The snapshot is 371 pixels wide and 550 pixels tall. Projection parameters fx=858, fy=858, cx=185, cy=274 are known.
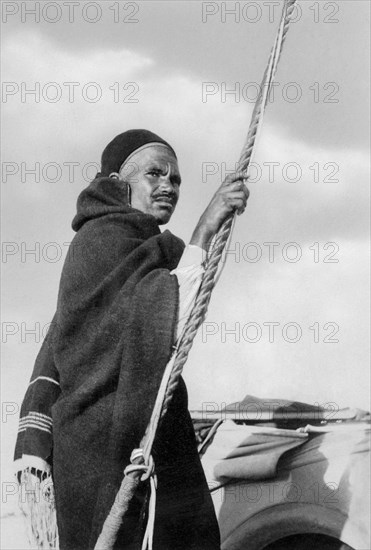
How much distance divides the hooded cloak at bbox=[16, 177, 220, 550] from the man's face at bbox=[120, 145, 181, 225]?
0.10m

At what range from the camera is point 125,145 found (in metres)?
2.58

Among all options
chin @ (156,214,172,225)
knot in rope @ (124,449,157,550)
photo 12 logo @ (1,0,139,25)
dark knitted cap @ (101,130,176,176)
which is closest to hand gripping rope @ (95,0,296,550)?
knot in rope @ (124,449,157,550)

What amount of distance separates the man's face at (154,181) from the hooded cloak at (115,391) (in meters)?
0.10

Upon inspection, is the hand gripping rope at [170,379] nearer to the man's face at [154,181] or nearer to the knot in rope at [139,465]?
the knot in rope at [139,465]

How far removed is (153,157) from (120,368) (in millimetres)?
694

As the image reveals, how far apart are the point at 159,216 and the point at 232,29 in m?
0.96

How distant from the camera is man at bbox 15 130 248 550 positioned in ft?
6.94

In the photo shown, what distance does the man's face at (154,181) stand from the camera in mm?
2508

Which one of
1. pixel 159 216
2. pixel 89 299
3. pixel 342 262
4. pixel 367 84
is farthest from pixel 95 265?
pixel 367 84

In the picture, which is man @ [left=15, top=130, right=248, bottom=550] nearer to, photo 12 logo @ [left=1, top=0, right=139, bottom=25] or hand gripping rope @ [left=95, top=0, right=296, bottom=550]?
hand gripping rope @ [left=95, top=0, right=296, bottom=550]

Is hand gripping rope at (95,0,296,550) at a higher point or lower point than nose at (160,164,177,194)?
lower

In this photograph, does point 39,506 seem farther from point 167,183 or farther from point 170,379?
point 167,183

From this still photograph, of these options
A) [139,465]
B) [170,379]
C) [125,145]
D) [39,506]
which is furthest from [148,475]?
[125,145]

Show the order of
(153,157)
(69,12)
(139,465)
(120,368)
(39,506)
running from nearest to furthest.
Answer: (139,465)
(120,368)
(39,506)
(153,157)
(69,12)
